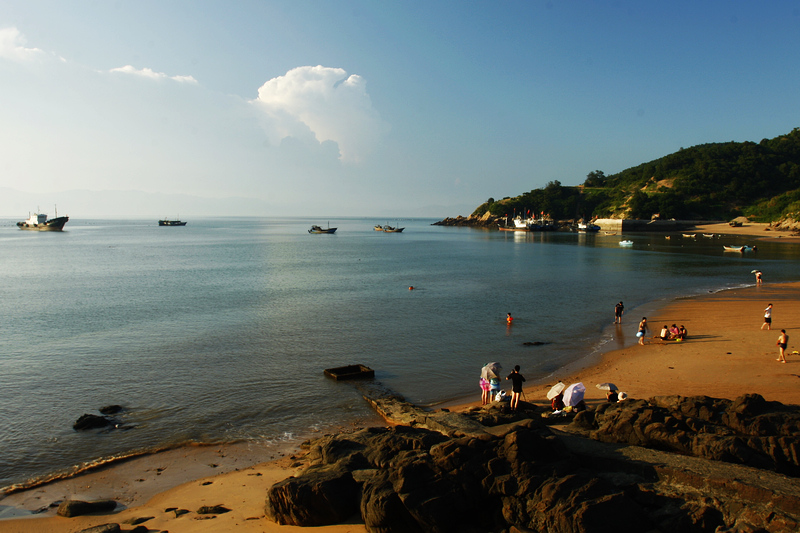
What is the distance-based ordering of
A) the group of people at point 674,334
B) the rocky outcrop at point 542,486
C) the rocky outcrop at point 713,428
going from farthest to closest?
1. the group of people at point 674,334
2. the rocky outcrop at point 713,428
3. the rocky outcrop at point 542,486

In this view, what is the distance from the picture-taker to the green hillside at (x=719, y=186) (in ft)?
507

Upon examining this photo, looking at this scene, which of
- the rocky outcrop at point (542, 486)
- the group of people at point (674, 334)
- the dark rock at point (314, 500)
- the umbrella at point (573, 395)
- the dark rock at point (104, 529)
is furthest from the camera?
the group of people at point (674, 334)

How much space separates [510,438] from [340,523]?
11.8 feet

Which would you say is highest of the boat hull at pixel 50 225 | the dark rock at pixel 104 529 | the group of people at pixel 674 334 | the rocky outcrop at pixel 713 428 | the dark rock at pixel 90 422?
the boat hull at pixel 50 225

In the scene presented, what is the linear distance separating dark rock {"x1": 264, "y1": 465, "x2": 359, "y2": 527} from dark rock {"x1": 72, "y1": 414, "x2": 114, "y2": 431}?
9000mm

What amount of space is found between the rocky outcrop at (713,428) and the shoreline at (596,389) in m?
4.64

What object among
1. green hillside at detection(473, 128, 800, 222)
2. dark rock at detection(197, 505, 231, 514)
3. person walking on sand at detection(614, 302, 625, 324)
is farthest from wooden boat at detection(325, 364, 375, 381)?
green hillside at detection(473, 128, 800, 222)

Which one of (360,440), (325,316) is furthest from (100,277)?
(360,440)

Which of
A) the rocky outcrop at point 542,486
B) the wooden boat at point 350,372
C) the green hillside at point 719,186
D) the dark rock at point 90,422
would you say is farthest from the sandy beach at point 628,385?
the green hillside at point 719,186

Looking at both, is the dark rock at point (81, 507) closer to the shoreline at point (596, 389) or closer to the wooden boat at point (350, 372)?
the shoreline at point (596, 389)

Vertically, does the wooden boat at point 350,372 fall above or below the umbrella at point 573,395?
below

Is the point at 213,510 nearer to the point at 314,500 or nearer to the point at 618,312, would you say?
the point at 314,500

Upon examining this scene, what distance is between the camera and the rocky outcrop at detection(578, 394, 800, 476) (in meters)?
9.12

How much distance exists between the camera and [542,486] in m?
8.04
